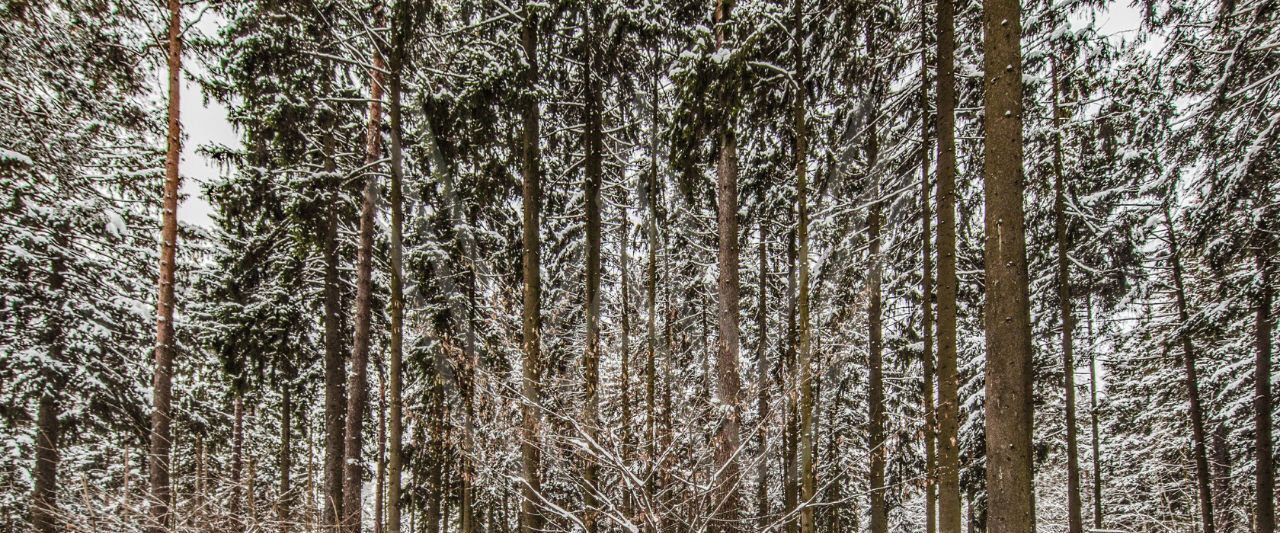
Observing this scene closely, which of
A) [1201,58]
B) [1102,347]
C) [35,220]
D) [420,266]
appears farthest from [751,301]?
[35,220]

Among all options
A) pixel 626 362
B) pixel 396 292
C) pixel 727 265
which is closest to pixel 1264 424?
pixel 727 265

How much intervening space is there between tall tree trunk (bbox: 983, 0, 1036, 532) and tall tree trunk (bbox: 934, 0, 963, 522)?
1.95 m

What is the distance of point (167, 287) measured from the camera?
24.7ft

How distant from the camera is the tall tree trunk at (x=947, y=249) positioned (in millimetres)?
7234

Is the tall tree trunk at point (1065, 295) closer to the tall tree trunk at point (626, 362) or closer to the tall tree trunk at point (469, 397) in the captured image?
the tall tree trunk at point (626, 362)

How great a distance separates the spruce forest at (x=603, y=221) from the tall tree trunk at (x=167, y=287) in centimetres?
5

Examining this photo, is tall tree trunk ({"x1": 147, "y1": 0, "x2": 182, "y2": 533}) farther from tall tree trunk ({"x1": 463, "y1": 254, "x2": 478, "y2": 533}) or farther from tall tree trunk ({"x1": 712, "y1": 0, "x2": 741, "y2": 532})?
tall tree trunk ({"x1": 712, "y1": 0, "x2": 741, "y2": 532})

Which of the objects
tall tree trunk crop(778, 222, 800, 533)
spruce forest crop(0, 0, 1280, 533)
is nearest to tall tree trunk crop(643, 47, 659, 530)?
spruce forest crop(0, 0, 1280, 533)

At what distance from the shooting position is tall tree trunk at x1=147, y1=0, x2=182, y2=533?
736cm

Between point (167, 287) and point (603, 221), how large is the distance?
28.0ft

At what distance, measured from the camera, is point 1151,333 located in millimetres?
11258

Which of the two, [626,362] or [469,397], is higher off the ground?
[626,362]

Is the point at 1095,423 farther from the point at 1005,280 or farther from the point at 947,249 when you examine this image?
the point at 1005,280

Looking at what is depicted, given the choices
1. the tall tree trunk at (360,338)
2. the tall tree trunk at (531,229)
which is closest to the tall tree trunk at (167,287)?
the tall tree trunk at (360,338)
